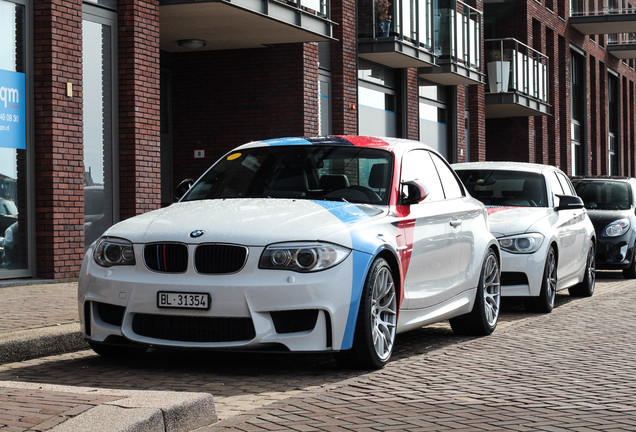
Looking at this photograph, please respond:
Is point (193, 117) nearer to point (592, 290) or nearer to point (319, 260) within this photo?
point (592, 290)

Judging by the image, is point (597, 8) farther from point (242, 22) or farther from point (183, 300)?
point (183, 300)

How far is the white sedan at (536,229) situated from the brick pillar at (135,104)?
4.48 meters

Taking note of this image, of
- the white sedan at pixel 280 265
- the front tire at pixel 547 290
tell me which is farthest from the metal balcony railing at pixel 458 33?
the white sedan at pixel 280 265

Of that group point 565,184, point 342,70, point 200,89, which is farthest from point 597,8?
point 565,184

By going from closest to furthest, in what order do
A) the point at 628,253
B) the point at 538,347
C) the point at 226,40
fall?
the point at 538,347
the point at 628,253
the point at 226,40

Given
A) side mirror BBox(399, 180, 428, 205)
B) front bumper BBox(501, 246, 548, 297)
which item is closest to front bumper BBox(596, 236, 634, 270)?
front bumper BBox(501, 246, 548, 297)

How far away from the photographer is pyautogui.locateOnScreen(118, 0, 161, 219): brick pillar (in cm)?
1458

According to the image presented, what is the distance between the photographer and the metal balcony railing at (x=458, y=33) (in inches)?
952

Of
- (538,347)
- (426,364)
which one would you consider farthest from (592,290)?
(426,364)

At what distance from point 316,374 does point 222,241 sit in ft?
3.68

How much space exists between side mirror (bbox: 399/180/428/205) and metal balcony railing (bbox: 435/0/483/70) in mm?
16694

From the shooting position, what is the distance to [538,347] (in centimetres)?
852

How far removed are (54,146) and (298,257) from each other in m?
7.16

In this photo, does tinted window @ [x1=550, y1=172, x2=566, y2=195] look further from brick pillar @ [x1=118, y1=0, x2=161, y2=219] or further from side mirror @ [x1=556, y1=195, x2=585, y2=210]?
brick pillar @ [x1=118, y1=0, x2=161, y2=219]
